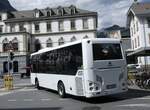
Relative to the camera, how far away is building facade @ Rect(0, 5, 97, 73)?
71.5 metres

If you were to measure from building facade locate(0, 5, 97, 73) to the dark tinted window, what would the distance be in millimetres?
50197

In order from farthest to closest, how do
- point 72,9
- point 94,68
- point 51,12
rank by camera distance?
point 51,12 < point 72,9 < point 94,68

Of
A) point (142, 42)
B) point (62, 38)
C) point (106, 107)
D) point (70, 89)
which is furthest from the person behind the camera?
point (62, 38)

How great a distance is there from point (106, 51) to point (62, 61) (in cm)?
286

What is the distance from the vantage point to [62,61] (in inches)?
678

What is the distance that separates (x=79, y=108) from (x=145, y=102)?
2823 mm

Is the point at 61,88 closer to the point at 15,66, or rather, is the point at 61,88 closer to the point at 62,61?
the point at 62,61

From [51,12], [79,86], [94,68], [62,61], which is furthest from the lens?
[51,12]

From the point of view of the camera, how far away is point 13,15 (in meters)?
79.4

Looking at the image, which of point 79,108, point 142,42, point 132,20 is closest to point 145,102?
point 79,108

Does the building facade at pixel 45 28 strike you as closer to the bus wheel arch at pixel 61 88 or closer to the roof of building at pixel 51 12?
the roof of building at pixel 51 12

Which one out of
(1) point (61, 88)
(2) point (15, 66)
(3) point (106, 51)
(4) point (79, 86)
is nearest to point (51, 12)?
(2) point (15, 66)

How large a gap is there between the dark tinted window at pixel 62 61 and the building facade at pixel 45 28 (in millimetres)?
50197

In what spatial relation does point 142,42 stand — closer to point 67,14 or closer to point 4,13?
point 67,14
